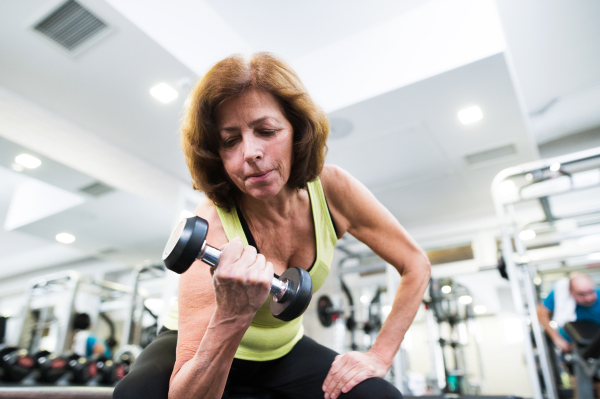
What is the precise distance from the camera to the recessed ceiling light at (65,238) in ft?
14.6

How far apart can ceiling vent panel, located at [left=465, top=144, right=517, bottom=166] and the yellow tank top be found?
11.3ft

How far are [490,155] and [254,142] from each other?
3780 mm

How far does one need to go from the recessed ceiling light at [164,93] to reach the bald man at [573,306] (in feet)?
10.8

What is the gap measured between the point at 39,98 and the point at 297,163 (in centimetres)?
297

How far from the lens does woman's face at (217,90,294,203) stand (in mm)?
833

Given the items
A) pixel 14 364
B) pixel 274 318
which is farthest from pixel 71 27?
pixel 14 364

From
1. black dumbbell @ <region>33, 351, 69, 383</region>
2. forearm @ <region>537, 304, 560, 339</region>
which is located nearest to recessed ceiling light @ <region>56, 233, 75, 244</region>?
black dumbbell @ <region>33, 351, 69, 383</region>

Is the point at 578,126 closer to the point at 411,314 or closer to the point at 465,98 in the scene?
the point at 465,98

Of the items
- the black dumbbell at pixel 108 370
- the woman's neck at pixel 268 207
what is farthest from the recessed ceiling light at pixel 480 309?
the woman's neck at pixel 268 207

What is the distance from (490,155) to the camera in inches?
158

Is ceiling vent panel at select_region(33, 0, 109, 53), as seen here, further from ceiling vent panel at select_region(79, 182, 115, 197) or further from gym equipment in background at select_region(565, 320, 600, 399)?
gym equipment in background at select_region(565, 320, 600, 399)

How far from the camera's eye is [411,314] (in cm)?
100

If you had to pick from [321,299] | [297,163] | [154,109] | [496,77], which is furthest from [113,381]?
[496,77]

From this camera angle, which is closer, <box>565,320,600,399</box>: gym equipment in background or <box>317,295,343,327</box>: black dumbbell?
<box>565,320,600,399</box>: gym equipment in background
